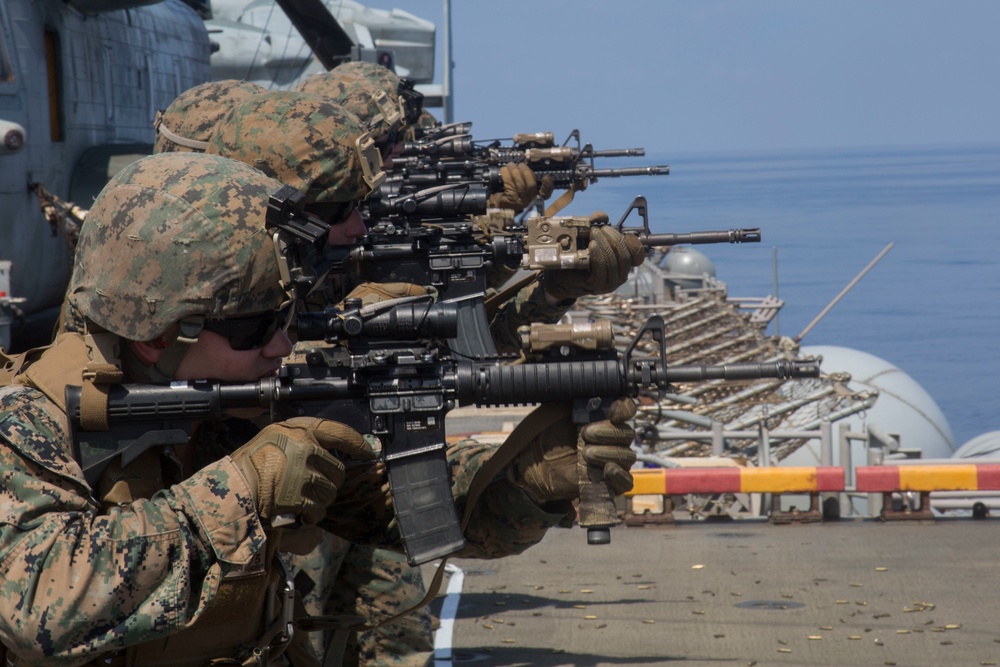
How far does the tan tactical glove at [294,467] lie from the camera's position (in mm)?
3250

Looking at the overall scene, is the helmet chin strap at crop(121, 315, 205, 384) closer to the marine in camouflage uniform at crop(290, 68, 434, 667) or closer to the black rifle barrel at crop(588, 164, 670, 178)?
the marine in camouflage uniform at crop(290, 68, 434, 667)

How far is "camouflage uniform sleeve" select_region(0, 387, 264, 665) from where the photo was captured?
297 centimetres

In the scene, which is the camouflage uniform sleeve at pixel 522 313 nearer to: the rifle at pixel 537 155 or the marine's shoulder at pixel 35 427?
the marine's shoulder at pixel 35 427

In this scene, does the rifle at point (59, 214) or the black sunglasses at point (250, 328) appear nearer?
the black sunglasses at point (250, 328)

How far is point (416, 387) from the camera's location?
3904mm

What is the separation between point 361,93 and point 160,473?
241 inches

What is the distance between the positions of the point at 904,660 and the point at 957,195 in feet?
489

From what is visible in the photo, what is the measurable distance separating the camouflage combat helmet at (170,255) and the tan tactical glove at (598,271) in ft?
12.0

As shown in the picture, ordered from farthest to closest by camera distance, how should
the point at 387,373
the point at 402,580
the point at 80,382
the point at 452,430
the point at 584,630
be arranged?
the point at 452,430 → the point at 584,630 → the point at 402,580 → the point at 387,373 → the point at 80,382

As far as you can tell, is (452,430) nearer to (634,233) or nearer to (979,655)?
(634,233)

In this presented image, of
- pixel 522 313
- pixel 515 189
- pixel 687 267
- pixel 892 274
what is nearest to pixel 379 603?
pixel 522 313

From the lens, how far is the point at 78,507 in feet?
10.2

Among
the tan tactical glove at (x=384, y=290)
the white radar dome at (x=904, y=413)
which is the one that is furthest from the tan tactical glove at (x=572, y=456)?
the white radar dome at (x=904, y=413)

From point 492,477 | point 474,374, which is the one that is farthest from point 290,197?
point 492,477
